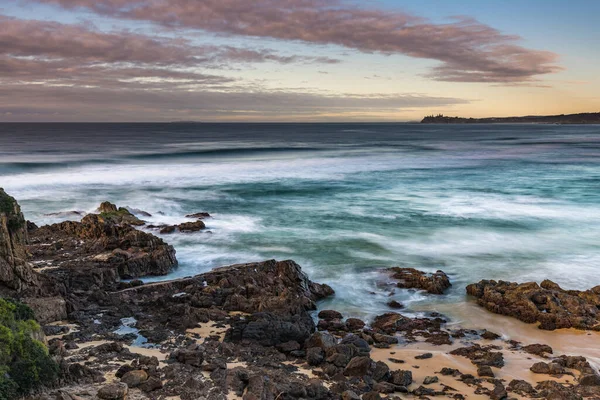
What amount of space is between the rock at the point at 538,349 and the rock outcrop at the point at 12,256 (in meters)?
13.1

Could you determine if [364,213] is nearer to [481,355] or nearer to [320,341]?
[481,355]

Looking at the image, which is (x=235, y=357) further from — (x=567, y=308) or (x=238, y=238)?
(x=238, y=238)

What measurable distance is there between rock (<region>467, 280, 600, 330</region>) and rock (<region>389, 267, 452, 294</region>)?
3.67 feet

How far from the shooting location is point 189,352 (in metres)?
11.3

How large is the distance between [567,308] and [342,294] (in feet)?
22.4

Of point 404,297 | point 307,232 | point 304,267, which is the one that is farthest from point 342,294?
point 307,232

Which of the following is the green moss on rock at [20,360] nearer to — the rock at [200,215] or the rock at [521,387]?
the rock at [521,387]

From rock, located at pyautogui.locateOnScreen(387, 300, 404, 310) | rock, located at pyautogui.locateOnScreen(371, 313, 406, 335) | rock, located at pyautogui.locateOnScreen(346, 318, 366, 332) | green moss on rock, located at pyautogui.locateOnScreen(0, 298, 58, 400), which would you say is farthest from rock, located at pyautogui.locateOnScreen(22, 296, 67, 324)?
rock, located at pyautogui.locateOnScreen(387, 300, 404, 310)

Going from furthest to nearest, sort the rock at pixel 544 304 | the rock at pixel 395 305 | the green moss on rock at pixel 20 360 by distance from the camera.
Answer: the rock at pixel 395 305
the rock at pixel 544 304
the green moss on rock at pixel 20 360

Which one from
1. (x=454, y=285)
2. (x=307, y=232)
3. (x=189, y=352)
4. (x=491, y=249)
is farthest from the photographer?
(x=307, y=232)

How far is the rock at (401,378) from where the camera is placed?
→ 11203 millimetres

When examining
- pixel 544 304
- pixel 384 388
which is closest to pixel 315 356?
pixel 384 388

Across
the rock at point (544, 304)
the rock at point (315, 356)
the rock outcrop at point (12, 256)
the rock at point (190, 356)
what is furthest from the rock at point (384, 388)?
the rock outcrop at point (12, 256)

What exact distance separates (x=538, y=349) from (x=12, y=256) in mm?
13816
